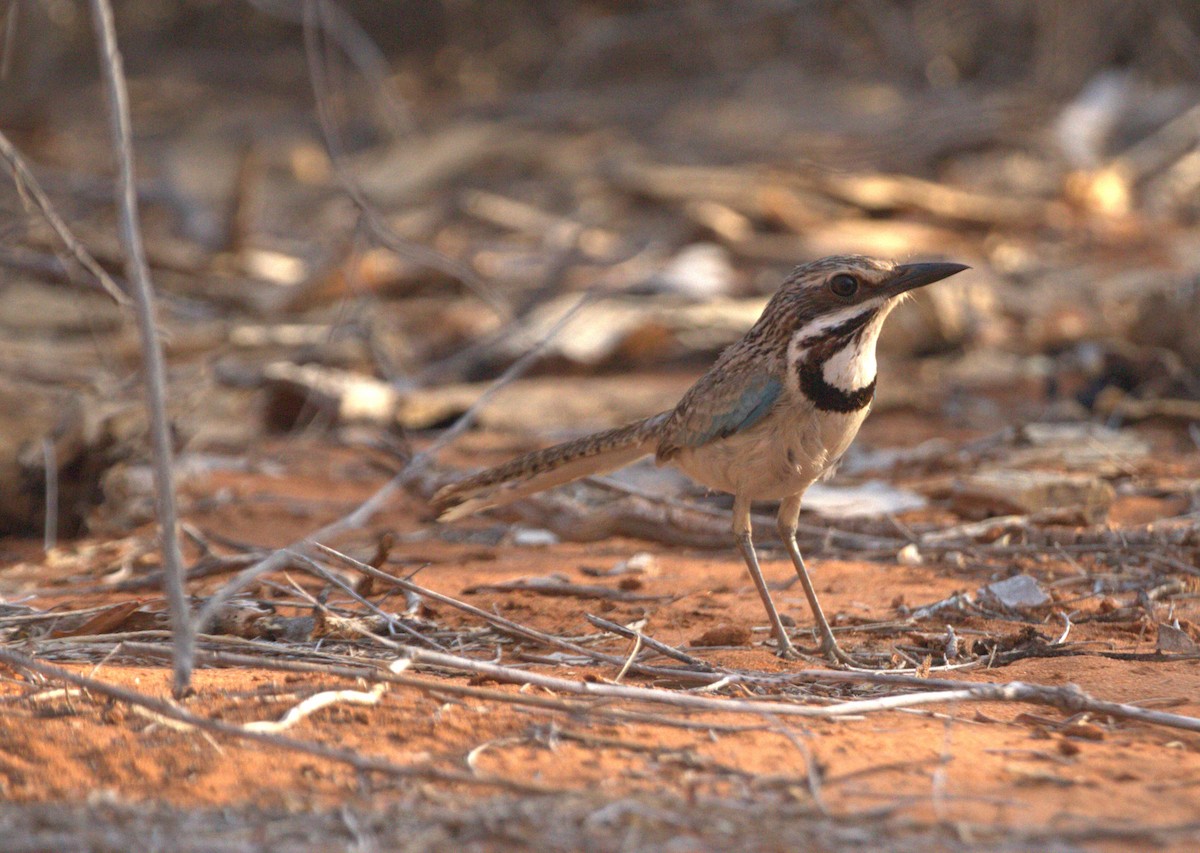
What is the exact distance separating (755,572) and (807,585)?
20 centimetres

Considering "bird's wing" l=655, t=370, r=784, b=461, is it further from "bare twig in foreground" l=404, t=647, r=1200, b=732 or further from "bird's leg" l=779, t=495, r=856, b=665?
"bare twig in foreground" l=404, t=647, r=1200, b=732

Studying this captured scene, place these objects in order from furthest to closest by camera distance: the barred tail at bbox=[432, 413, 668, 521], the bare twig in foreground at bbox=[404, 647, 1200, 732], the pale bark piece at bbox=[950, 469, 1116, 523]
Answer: the pale bark piece at bbox=[950, 469, 1116, 523]
the barred tail at bbox=[432, 413, 668, 521]
the bare twig in foreground at bbox=[404, 647, 1200, 732]

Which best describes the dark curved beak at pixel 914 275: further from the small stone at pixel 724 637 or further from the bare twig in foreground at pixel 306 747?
the bare twig in foreground at pixel 306 747

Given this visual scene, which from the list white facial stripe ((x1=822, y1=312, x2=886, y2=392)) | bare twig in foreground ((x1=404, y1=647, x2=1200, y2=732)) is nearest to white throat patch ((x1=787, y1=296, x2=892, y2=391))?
white facial stripe ((x1=822, y1=312, x2=886, y2=392))

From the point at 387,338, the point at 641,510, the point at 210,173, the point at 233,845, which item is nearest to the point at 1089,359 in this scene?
the point at 641,510

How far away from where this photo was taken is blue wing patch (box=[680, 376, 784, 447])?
15.1 feet

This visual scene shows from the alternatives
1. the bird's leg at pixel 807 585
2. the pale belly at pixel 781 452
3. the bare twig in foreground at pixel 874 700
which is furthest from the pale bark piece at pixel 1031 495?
the bare twig in foreground at pixel 874 700

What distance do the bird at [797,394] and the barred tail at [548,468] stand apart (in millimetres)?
244

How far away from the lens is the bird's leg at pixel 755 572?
4.47 m

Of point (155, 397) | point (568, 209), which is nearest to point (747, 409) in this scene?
point (155, 397)

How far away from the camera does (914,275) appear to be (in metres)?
4.55

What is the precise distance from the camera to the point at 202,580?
5.43 meters

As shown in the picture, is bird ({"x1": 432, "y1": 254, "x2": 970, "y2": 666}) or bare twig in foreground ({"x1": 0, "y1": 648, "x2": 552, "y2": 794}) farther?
bird ({"x1": 432, "y1": 254, "x2": 970, "y2": 666})

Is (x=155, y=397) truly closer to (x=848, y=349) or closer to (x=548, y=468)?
(x=548, y=468)
